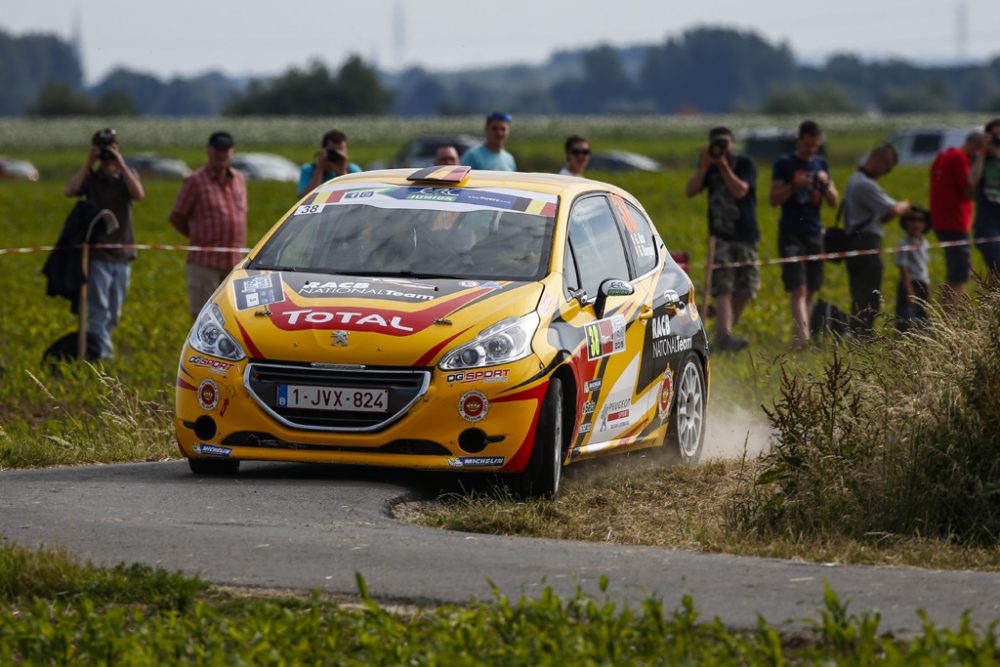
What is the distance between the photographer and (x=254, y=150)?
76812 millimetres

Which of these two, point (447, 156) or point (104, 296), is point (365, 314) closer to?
point (447, 156)

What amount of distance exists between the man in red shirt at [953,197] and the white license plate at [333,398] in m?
9.68

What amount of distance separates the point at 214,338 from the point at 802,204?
8424mm

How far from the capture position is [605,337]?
9609mm

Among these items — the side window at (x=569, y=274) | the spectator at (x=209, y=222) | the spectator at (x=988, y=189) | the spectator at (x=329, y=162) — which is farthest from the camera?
the spectator at (x=988, y=189)

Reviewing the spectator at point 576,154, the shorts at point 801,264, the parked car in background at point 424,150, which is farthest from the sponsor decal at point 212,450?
the parked car in background at point 424,150

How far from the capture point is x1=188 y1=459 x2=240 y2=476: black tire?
9.40 meters

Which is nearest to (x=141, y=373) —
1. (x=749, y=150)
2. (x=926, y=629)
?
(x=926, y=629)

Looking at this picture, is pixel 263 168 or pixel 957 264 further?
pixel 263 168

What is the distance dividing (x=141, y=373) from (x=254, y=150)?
63.3 metres

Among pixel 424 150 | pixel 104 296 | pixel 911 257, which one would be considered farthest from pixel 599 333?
pixel 424 150

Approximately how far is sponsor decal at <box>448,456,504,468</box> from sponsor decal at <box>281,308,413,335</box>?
64cm

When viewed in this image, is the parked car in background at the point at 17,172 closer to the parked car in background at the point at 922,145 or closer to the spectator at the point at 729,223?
the parked car in background at the point at 922,145

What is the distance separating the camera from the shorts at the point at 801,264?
1602cm
